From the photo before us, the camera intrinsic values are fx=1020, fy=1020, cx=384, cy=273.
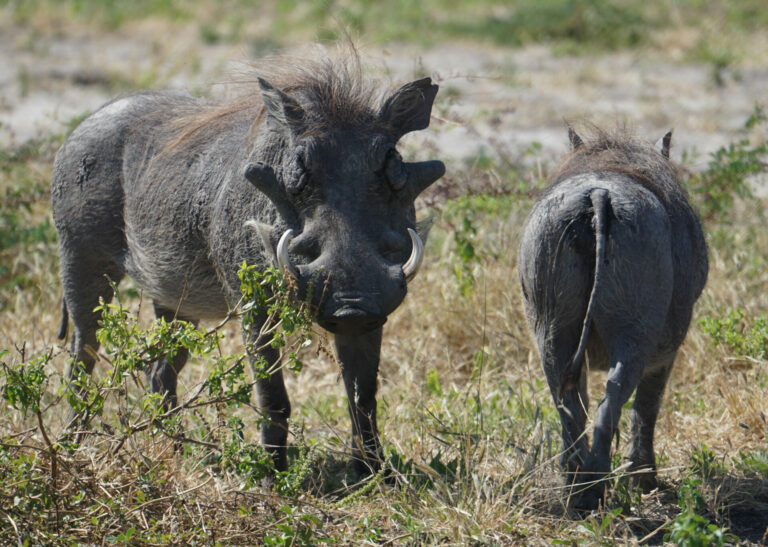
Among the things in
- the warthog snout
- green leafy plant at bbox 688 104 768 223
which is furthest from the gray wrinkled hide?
green leafy plant at bbox 688 104 768 223

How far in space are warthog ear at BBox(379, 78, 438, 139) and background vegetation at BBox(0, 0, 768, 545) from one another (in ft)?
2.20

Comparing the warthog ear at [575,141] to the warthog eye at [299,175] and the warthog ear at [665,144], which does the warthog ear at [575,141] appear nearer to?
the warthog ear at [665,144]

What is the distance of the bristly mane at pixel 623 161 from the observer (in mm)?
3148

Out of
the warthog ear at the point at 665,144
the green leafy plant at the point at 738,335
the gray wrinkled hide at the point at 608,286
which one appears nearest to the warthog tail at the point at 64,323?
the gray wrinkled hide at the point at 608,286

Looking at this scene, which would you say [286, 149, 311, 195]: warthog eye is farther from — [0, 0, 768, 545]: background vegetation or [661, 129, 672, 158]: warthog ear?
[661, 129, 672, 158]: warthog ear

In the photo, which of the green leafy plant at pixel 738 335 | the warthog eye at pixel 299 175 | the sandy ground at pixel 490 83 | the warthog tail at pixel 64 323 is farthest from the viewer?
the sandy ground at pixel 490 83

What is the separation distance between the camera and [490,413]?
3973mm

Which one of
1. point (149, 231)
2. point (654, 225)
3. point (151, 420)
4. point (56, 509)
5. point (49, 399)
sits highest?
point (654, 225)

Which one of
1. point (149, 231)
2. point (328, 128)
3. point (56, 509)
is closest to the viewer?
point (56, 509)

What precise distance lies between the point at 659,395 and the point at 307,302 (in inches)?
47.2

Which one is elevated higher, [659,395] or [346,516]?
[659,395]

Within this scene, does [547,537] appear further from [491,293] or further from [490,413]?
[491,293]

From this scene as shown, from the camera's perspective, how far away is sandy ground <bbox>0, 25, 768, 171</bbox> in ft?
27.7

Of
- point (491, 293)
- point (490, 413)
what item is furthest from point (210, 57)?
point (490, 413)
